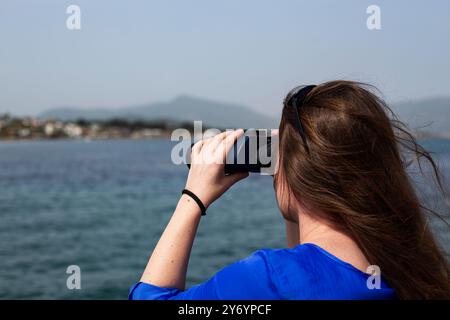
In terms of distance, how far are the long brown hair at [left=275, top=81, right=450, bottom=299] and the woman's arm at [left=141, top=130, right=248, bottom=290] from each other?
0.65 ft

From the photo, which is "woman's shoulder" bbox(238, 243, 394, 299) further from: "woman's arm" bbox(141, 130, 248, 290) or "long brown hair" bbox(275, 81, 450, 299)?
"woman's arm" bbox(141, 130, 248, 290)

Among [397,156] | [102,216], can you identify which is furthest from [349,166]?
[102,216]

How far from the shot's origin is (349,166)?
172cm

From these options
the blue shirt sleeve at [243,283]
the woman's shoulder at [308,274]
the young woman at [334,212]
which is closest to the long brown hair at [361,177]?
the young woman at [334,212]

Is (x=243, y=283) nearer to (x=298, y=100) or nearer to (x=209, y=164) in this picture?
(x=209, y=164)

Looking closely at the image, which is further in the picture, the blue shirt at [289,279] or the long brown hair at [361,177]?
the long brown hair at [361,177]

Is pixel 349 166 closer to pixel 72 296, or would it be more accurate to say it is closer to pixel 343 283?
pixel 343 283

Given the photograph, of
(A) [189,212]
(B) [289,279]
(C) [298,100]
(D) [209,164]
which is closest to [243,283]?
(B) [289,279]

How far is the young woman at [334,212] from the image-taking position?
1633mm

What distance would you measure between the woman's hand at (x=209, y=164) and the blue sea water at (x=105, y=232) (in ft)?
2.20

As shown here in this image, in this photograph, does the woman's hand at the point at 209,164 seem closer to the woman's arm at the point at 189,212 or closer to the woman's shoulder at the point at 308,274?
the woman's arm at the point at 189,212

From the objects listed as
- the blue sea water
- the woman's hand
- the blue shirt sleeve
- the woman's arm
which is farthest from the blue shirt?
the blue sea water

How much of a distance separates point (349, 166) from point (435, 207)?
514 mm

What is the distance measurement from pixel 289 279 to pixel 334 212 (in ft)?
0.95
